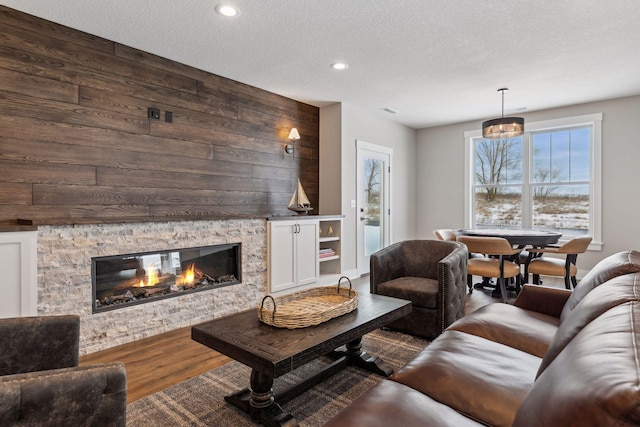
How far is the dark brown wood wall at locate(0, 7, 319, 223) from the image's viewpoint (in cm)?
284

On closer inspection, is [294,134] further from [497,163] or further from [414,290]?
[497,163]

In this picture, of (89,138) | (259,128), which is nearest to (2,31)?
(89,138)

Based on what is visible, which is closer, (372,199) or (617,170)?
(617,170)

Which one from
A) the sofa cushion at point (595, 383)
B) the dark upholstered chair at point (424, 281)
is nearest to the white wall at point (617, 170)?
the dark upholstered chair at point (424, 281)

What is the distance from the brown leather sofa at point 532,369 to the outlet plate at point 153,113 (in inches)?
128

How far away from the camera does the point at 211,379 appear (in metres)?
2.37

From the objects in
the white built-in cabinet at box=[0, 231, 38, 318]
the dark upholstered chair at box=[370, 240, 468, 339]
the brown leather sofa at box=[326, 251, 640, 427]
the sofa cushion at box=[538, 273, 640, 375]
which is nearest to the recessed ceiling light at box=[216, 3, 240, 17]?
the white built-in cabinet at box=[0, 231, 38, 318]

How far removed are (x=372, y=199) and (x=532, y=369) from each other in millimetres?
4500

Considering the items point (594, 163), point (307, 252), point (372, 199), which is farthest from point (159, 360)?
point (594, 163)

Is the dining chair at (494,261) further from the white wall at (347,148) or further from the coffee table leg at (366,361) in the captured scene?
the coffee table leg at (366,361)

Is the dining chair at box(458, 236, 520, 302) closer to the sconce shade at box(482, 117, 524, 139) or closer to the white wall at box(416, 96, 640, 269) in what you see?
the sconce shade at box(482, 117, 524, 139)

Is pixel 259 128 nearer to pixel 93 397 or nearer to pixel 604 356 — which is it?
pixel 93 397

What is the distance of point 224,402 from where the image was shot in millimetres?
2090

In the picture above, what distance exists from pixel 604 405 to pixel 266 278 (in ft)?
12.2
